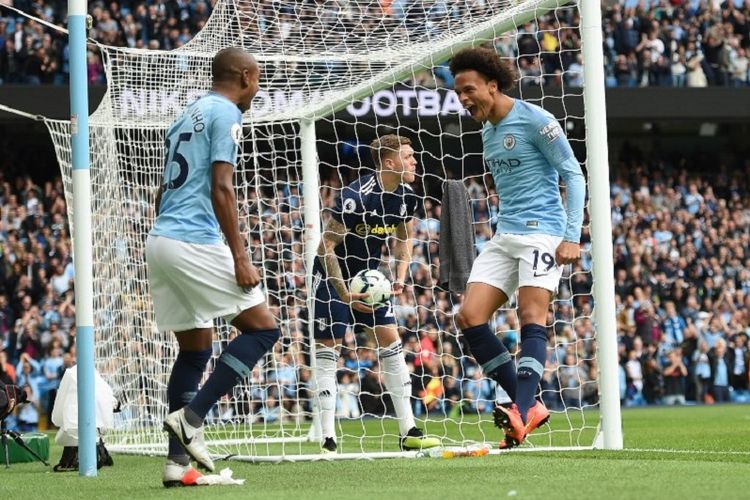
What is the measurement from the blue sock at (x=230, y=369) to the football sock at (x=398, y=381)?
2.69 metres

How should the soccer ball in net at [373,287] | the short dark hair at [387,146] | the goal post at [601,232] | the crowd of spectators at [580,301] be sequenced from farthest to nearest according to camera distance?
the crowd of spectators at [580,301], the short dark hair at [387,146], the soccer ball in net at [373,287], the goal post at [601,232]

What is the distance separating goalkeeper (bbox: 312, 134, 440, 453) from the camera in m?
8.38

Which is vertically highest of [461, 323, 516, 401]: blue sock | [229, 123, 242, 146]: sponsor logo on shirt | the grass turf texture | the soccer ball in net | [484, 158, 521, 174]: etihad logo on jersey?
[229, 123, 242, 146]: sponsor logo on shirt

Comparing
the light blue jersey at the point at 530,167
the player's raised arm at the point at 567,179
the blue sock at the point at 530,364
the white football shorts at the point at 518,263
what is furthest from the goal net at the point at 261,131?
the blue sock at the point at 530,364

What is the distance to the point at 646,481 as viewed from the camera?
16.8ft

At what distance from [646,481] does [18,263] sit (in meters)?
15.1

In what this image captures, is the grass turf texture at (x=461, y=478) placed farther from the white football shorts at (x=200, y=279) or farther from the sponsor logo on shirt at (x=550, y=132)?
the sponsor logo on shirt at (x=550, y=132)

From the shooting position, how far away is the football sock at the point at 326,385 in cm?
856

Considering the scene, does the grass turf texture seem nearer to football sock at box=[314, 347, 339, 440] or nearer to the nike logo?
the nike logo

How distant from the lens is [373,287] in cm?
826

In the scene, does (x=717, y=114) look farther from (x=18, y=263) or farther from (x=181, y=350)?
(x=181, y=350)

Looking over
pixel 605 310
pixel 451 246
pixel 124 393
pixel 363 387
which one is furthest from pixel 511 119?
pixel 363 387

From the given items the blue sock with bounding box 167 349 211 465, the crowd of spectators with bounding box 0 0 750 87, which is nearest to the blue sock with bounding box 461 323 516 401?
the blue sock with bounding box 167 349 211 465

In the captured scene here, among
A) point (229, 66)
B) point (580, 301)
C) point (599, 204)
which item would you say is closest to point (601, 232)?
point (599, 204)
